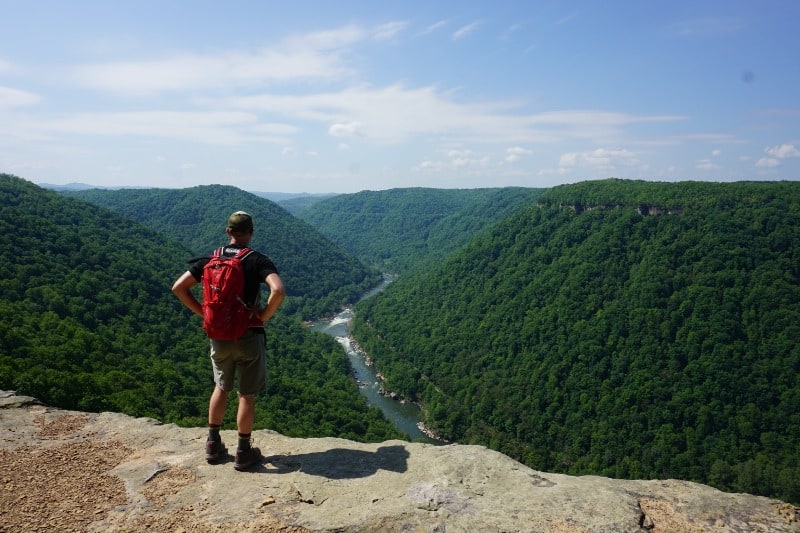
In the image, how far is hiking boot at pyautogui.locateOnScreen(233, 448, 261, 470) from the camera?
5191 millimetres

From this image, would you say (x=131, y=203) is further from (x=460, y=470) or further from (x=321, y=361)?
(x=460, y=470)

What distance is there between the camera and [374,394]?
5878cm

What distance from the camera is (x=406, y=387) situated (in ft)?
193

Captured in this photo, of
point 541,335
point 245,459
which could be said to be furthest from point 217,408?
point 541,335

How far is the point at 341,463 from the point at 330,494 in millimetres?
797

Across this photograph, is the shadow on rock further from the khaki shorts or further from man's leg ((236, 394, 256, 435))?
the khaki shorts

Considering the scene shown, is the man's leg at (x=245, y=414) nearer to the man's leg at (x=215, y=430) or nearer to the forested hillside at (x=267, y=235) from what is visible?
the man's leg at (x=215, y=430)

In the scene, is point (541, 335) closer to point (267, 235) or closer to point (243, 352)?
point (243, 352)

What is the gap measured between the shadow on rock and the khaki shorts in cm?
95

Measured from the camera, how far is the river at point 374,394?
1994 inches

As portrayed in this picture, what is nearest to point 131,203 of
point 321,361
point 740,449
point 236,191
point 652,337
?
point 236,191

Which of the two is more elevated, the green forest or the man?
the man

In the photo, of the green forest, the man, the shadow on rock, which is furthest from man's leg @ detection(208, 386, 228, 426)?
the green forest

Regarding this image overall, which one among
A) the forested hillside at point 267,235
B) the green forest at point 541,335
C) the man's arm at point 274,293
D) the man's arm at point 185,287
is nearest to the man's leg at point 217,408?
the man's arm at point 185,287
